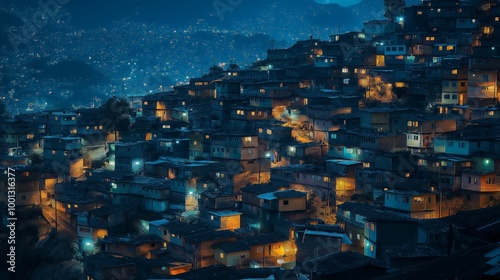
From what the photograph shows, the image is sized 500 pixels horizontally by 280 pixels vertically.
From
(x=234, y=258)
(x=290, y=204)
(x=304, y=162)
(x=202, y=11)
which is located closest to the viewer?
(x=234, y=258)

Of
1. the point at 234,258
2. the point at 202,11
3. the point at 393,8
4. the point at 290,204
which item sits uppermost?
the point at 202,11

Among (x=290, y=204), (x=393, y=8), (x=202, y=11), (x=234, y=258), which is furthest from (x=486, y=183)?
(x=202, y=11)

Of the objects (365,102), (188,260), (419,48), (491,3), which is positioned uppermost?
(491,3)

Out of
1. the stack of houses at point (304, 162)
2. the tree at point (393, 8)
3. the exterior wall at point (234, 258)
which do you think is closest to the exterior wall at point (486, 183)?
the stack of houses at point (304, 162)

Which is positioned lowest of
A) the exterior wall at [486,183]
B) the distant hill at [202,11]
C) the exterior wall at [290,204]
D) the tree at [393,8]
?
the exterior wall at [290,204]

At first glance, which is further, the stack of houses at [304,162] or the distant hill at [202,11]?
the distant hill at [202,11]

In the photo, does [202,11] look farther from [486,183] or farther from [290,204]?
[486,183]

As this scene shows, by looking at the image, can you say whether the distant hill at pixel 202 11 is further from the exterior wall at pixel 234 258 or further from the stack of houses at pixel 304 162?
the exterior wall at pixel 234 258

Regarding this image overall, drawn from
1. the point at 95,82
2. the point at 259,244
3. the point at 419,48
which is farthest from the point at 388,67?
the point at 95,82

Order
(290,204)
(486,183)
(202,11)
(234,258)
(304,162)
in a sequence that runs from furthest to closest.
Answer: (202,11), (304,162), (290,204), (486,183), (234,258)

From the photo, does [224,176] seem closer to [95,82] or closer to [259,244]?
[259,244]

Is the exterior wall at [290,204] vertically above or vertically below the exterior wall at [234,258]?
above
